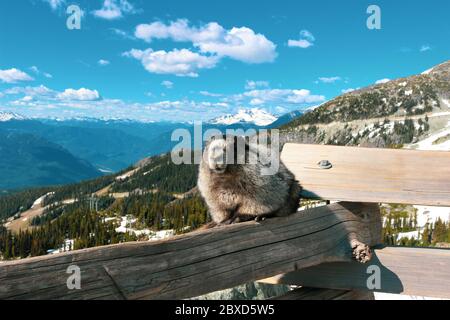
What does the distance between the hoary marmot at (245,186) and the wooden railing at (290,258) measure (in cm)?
23

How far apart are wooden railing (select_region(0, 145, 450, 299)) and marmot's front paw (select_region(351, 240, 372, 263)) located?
2 cm

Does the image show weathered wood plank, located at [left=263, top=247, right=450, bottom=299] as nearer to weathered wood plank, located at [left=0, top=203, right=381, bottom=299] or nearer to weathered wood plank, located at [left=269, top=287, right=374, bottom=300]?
weathered wood plank, located at [left=269, top=287, right=374, bottom=300]

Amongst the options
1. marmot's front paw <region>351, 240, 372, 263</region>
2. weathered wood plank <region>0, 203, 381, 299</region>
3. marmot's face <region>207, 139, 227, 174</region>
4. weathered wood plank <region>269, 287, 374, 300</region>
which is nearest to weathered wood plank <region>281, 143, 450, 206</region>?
weathered wood plank <region>0, 203, 381, 299</region>

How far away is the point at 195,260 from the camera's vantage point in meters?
3.09

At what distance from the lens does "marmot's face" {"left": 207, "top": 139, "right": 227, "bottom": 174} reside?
420cm

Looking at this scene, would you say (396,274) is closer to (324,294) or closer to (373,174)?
(324,294)

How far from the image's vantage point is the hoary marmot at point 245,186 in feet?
13.8

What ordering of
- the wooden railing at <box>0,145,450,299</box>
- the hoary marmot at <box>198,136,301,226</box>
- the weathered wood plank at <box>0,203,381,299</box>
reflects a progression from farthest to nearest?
the hoary marmot at <box>198,136,301,226</box> < the wooden railing at <box>0,145,450,299</box> < the weathered wood plank at <box>0,203,381,299</box>

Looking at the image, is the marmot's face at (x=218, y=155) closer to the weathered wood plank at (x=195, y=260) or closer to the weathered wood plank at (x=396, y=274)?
the weathered wood plank at (x=195, y=260)

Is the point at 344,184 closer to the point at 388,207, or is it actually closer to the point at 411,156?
the point at 411,156

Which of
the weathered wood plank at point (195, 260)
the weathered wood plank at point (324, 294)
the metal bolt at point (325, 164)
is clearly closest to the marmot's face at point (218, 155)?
the weathered wood plank at point (195, 260)

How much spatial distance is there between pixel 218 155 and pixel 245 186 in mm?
437
